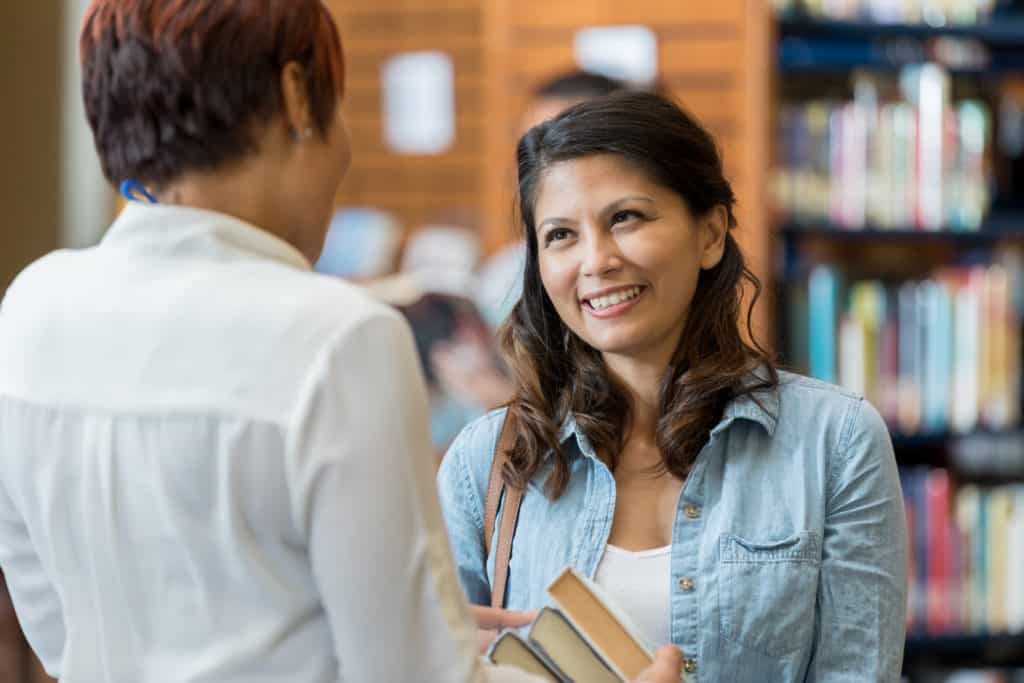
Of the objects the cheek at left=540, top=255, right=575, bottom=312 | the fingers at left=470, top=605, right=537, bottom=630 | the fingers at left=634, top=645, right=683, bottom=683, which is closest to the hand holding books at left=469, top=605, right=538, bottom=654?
the fingers at left=470, top=605, right=537, bottom=630

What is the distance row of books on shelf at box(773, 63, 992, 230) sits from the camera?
3.76 metres

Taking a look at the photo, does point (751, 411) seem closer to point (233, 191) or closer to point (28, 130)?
point (233, 191)

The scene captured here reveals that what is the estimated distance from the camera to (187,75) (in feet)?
3.40

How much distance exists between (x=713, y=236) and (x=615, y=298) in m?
0.20

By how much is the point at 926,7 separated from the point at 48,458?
3.36m

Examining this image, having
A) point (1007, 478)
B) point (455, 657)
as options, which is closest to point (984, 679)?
point (1007, 478)

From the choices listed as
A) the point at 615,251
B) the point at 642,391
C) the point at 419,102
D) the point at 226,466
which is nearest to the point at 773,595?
the point at 642,391

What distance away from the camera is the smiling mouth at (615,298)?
5.58 feet

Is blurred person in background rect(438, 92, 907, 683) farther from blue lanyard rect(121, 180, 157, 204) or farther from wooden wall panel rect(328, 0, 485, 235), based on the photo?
wooden wall panel rect(328, 0, 485, 235)

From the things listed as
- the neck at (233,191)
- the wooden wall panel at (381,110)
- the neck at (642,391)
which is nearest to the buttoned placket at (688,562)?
the neck at (642,391)

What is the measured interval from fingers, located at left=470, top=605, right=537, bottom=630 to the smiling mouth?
18.2 inches

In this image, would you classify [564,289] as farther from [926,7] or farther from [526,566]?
[926,7]

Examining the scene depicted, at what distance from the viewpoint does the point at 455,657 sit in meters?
1.05

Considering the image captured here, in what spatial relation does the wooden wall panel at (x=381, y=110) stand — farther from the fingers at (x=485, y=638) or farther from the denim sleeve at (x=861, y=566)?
the fingers at (x=485, y=638)
